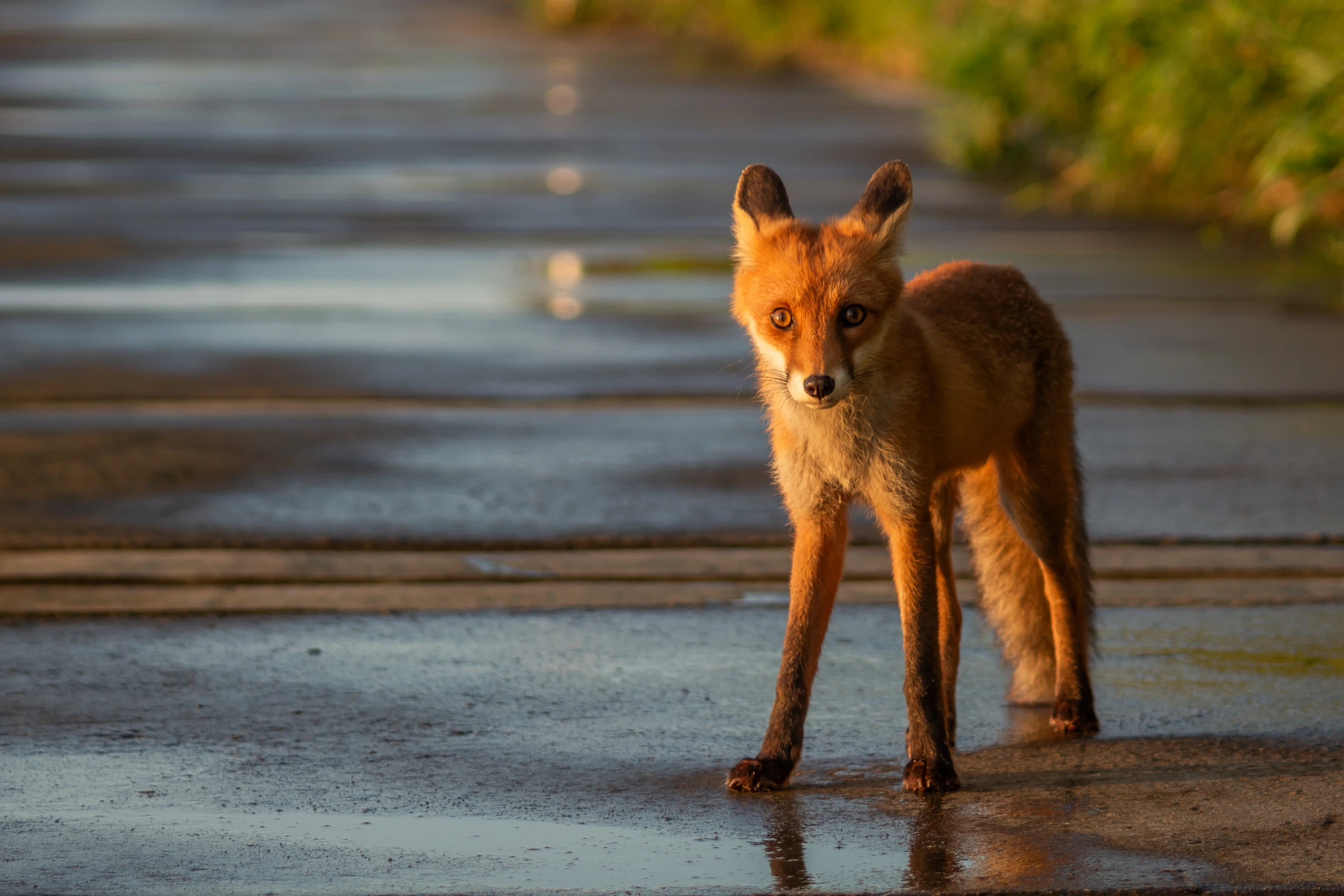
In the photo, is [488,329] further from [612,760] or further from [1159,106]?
[612,760]

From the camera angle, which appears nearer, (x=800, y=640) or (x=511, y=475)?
(x=800, y=640)

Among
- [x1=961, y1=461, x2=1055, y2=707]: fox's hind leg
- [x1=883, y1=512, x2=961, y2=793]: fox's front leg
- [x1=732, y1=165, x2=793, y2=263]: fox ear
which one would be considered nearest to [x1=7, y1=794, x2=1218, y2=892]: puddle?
[x1=883, y1=512, x2=961, y2=793]: fox's front leg

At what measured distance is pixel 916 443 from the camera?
4387 mm

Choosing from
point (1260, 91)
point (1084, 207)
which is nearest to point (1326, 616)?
point (1260, 91)

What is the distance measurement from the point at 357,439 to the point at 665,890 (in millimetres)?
4496

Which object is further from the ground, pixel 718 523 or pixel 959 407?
pixel 959 407

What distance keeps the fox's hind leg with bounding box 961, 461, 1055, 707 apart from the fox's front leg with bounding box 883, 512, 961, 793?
1.80 ft

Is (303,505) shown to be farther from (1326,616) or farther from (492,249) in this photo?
(492,249)

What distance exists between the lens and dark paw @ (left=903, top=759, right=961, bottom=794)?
14.2ft

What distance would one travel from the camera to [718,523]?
6758 mm

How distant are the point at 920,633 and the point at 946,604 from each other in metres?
0.43

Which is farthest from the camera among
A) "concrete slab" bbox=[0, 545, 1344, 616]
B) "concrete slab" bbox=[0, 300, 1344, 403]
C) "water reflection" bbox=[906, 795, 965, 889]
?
"concrete slab" bbox=[0, 300, 1344, 403]

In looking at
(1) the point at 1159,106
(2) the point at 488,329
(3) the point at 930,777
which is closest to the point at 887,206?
(3) the point at 930,777

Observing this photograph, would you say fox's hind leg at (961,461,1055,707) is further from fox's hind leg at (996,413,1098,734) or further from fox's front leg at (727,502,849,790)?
fox's front leg at (727,502,849,790)
